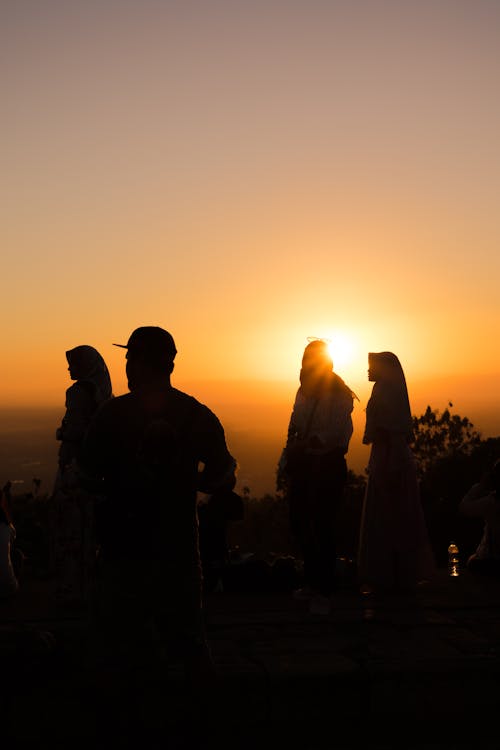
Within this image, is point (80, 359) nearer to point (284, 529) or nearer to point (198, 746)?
point (198, 746)

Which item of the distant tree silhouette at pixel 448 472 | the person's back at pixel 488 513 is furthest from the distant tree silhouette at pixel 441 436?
the person's back at pixel 488 513

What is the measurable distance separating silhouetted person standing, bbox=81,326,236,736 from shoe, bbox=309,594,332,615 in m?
3.60

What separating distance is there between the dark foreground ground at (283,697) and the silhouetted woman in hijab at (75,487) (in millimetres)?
1791

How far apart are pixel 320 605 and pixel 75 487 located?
2395 millimetres

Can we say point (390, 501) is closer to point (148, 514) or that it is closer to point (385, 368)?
point (385, 368)

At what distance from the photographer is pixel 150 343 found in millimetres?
5008

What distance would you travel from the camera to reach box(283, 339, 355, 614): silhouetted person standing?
8883 mm

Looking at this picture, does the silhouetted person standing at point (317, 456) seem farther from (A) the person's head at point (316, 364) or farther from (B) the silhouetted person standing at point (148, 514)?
(B) the silhouetted person standing at point (148, 514)

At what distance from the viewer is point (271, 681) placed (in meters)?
6.09

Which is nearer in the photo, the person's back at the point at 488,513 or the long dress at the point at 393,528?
the long dress at the point at 393,528

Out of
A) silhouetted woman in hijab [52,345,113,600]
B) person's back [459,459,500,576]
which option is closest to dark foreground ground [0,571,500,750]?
silhouetted woman in hijab [52,345,113,600]

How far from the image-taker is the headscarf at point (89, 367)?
28.9 feet

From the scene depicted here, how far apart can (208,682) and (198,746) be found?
31 cm

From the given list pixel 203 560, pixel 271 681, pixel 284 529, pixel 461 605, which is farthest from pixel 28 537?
pixel 284 529
